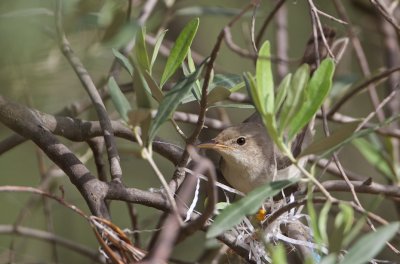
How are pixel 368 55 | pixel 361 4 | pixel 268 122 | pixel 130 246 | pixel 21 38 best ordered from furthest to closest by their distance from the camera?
pixel 368 55, pixel 361 4, pixel 130 246, pixel 268 122, pixel 21 38

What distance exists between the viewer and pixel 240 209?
1306mm

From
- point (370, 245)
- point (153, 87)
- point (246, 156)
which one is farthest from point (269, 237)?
point (246, 156)

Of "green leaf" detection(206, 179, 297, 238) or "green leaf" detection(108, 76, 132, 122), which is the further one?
"green leaf" detection(108, 76, 132, 122)

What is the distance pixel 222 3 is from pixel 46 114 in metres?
2.45

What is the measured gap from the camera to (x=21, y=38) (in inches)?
33.2

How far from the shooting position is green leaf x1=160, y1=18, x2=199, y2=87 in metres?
1.64

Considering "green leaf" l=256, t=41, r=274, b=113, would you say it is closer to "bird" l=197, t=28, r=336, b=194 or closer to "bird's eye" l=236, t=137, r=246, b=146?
"bird" l=197, t=28, r=336, b=194

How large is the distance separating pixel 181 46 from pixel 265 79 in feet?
1.02

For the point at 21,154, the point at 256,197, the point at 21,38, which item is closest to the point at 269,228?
the point at 256,197

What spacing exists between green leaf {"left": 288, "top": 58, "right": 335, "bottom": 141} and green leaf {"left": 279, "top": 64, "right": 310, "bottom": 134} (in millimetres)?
11

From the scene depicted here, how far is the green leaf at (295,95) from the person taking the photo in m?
1.37

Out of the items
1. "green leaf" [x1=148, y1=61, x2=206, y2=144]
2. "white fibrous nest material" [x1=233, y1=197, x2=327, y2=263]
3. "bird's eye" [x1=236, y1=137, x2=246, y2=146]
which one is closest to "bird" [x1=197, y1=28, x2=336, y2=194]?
"bird's eye" [x1=236, y1=137, x2=246, y2=146]

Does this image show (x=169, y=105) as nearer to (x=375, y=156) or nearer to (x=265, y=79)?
(x=265, y=79)

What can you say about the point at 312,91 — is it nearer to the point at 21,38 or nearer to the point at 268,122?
the point at 268,122
